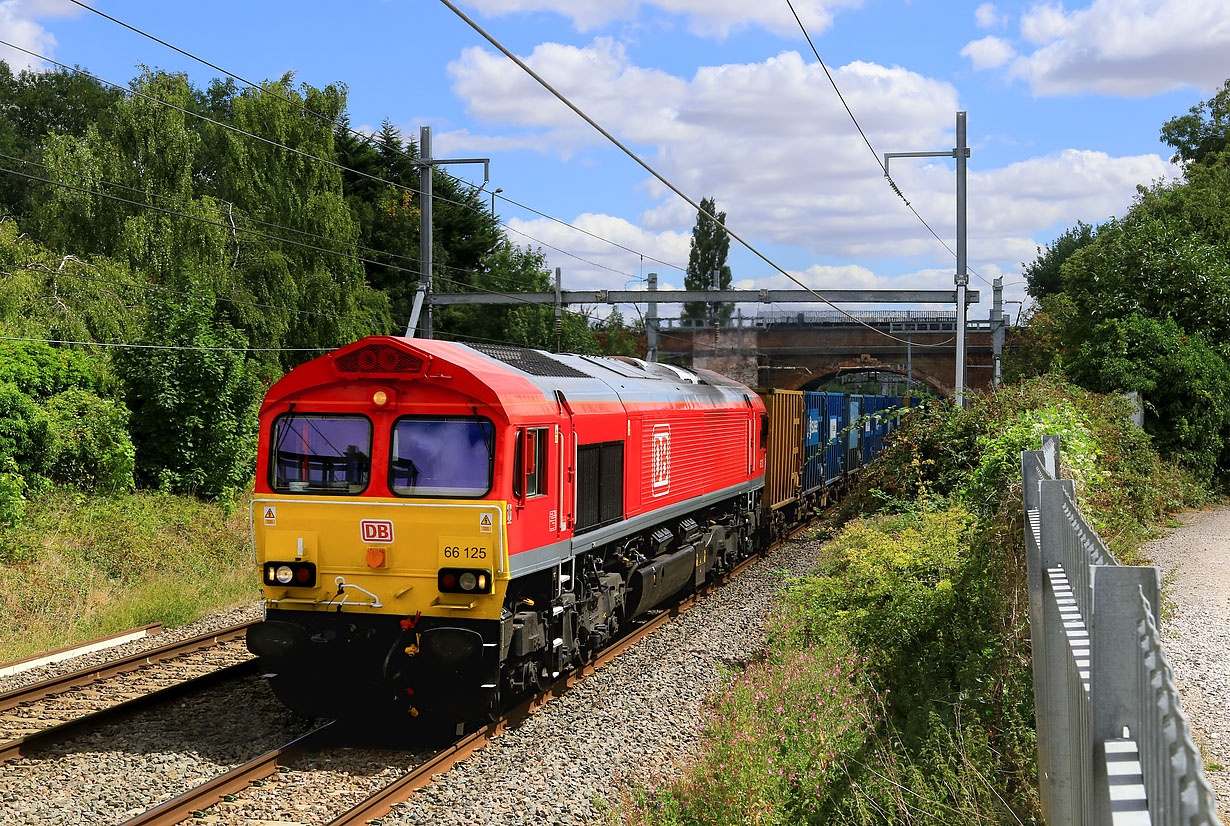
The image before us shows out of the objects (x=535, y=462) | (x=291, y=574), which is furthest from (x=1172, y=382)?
(x=291, y=574)

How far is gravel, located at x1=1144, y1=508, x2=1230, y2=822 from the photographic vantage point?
A: 6.89 metres

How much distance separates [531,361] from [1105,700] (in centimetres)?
802

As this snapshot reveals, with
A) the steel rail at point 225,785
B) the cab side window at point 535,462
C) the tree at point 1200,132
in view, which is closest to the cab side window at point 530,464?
the cab side window at point 535,462

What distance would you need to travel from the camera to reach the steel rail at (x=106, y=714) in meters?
8.39

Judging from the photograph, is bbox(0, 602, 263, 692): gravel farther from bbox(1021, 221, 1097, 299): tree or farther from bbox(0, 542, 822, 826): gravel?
bbox(1021, 221, 1097, 299): tree

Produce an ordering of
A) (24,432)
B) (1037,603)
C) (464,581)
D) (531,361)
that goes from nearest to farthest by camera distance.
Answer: (1037,603) → (464,581) → (531,361) → (24,432)

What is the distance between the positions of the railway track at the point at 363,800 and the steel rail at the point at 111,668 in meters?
3.02

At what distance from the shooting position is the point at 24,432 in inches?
632

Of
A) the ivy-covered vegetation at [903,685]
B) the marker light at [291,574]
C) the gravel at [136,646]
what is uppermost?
the marker light at [291,574]

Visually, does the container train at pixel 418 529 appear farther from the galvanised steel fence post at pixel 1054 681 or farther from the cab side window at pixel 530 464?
the galvanised steel fence post at pixel 1054 681

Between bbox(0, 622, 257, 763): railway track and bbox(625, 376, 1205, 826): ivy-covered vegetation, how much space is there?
494 cm

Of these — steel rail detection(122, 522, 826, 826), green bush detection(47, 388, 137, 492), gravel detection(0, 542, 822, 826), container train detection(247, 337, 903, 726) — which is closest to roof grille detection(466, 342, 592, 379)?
container train detection(247, 337, 903, 726)

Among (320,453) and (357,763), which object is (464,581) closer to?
(357,763)

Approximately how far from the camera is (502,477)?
8.73 m
